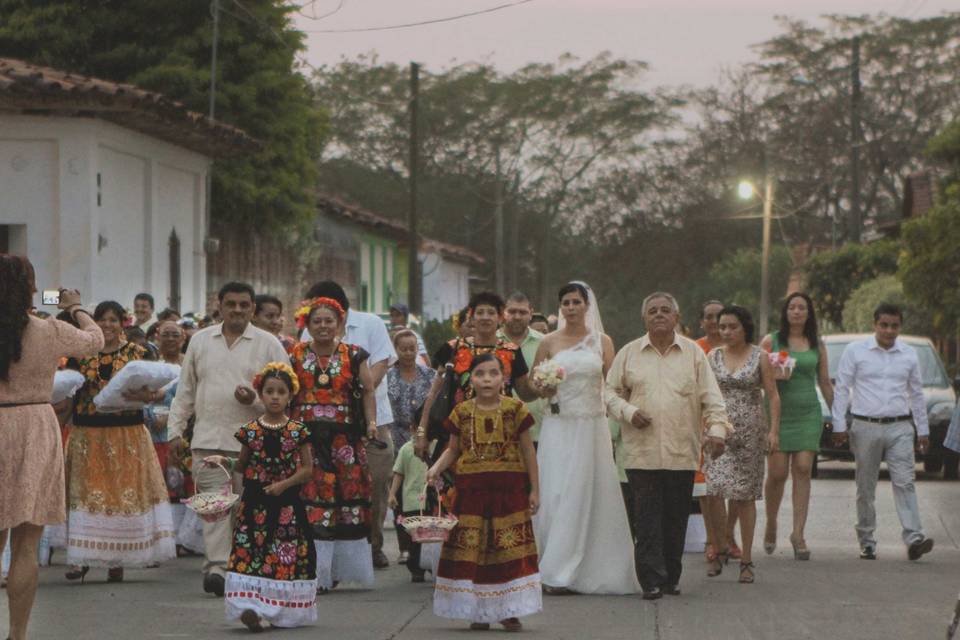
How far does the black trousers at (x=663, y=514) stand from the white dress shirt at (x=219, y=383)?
249 centimetres

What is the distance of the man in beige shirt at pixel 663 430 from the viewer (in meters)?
12.0

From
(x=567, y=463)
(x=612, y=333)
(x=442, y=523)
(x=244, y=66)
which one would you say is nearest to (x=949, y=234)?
(x=244, y=66)

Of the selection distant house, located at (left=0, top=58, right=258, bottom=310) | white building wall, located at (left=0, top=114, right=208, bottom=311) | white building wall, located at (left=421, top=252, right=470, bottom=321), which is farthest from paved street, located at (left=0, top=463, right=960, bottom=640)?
white building wall, located at (left=421, top=252, right=470, bottom=321)

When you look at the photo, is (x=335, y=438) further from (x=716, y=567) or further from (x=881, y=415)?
(x=881, y=415)

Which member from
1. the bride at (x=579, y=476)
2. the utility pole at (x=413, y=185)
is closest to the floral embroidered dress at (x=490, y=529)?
the bride at (x=579, y=476)

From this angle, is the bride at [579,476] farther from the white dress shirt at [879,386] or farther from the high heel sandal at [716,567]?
the white dress shirt at [879,386]

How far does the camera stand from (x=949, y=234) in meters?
27.2

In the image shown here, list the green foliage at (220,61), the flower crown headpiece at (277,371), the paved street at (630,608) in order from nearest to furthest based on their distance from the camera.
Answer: the paved street at (630,608), the flower crown headpiece at (277,371), the green foliage at (220,61)

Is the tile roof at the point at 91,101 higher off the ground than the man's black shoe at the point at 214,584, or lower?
higher

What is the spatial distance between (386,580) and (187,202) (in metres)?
16.0

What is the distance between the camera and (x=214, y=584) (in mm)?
11820

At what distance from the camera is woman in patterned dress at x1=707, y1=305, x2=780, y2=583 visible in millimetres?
13422

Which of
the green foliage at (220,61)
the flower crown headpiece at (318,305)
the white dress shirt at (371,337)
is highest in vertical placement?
the green foliage at (220,61)

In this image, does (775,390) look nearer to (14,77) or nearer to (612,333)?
(14,77)
